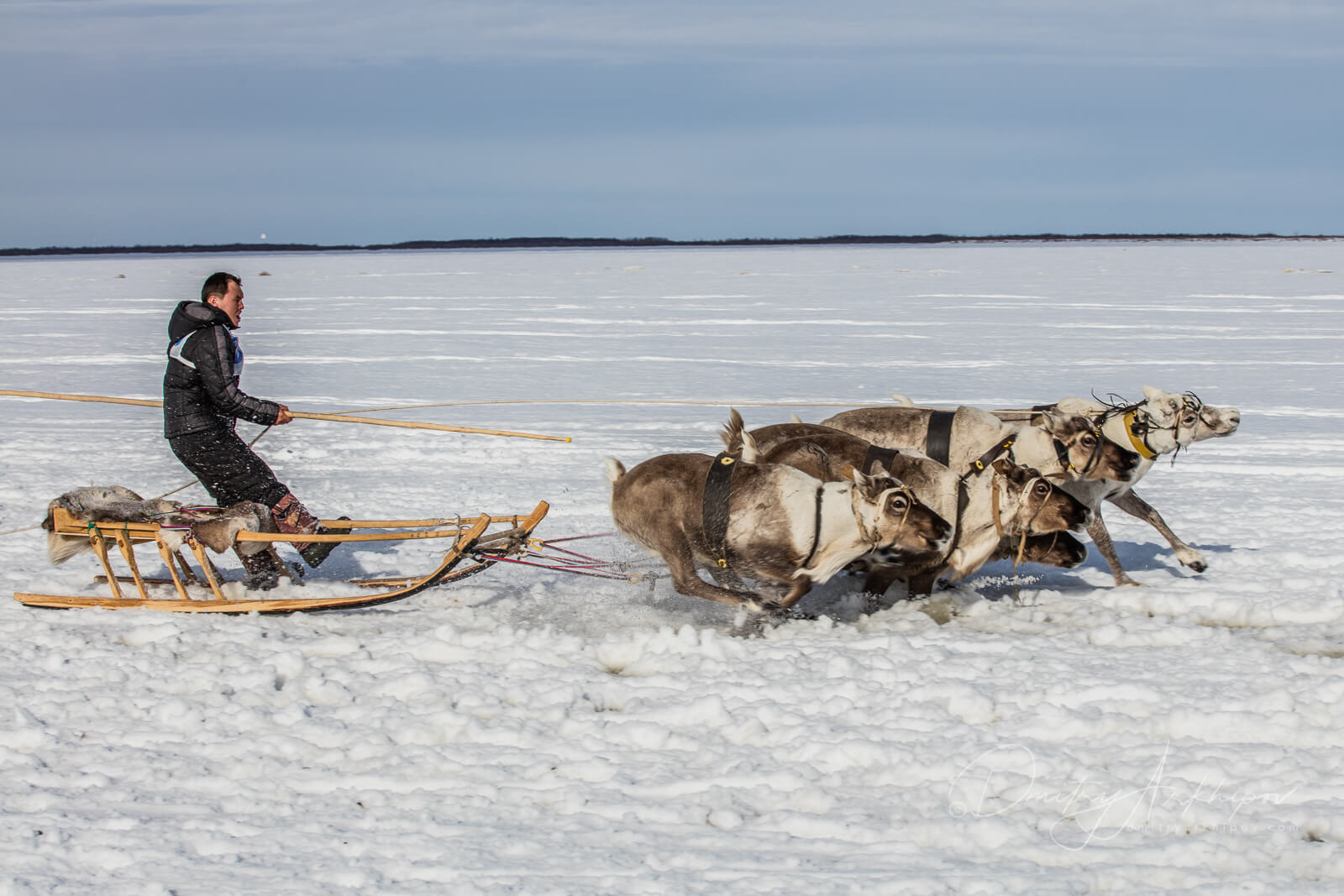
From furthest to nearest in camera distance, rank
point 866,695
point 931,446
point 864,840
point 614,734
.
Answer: point 931,446, point 866,695, point 614,734, point 864,840

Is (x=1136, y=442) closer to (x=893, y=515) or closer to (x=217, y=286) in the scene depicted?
(x=893, y=515)

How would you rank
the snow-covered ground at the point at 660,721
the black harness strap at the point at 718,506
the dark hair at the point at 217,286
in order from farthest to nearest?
the dark hair at the point at 217,286 < the black harness strap at the point at 718,506 < the snow-covered ground at the point at 660,721

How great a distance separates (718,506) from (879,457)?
1077mm

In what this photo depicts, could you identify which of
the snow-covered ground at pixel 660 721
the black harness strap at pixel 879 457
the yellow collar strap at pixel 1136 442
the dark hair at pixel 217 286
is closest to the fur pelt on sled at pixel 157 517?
the snow-covered ground at pixel 660 721

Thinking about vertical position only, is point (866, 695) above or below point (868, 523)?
below

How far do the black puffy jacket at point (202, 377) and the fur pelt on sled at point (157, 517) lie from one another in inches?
15.7

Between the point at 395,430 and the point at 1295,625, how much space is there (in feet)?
27.9

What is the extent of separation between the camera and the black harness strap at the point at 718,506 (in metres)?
5.86

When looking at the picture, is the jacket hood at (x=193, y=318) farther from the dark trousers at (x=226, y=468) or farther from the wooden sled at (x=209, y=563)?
the wooden sled at (x=209, y=563)

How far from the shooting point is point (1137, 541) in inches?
329

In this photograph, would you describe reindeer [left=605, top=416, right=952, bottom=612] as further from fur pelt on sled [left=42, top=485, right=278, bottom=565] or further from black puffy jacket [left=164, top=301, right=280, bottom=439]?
black puffy jacket [left=164, top=301, right=280, bottom=439]

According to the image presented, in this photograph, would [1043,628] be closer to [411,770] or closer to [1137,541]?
[1137,541]

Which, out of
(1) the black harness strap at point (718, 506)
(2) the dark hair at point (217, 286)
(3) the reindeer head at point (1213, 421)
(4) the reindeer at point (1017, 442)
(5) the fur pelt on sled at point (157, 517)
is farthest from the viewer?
(3) the reindeer head at point (1213, 421)

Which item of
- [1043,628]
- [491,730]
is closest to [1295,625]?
[1043,628]
